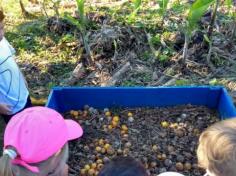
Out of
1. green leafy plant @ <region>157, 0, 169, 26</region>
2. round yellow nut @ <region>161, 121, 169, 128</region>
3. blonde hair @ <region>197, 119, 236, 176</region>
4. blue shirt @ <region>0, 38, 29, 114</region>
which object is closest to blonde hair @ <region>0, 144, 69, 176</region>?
blonde hair @ <region>197, 119, 236, 176</region>

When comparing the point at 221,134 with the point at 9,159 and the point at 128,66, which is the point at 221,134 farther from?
the point at 128,66

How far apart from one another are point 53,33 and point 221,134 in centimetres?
295

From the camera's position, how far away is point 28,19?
4.60m

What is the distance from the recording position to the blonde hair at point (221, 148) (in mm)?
1444

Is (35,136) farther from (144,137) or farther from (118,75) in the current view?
(118,75)

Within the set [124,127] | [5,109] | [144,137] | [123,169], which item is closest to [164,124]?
[144,137]

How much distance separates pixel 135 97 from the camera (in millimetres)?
2939

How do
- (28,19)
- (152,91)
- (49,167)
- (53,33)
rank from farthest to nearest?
(28,19)
(53,33)
(152,91)
(49,167)

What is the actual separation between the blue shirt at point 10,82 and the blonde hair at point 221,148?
1.49 metres

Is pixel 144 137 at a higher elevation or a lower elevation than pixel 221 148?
lower

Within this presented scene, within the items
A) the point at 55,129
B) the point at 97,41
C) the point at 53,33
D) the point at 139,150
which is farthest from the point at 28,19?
the point at 55,129

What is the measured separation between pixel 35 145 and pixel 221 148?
2.34 ft

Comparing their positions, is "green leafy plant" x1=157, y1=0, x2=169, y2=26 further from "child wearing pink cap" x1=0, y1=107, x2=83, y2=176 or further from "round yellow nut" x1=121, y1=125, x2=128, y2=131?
"child wearing pink cap" x1=0, y1=107, x2=83, y2=176

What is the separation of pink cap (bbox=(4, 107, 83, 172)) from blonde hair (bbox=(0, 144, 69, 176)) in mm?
30
